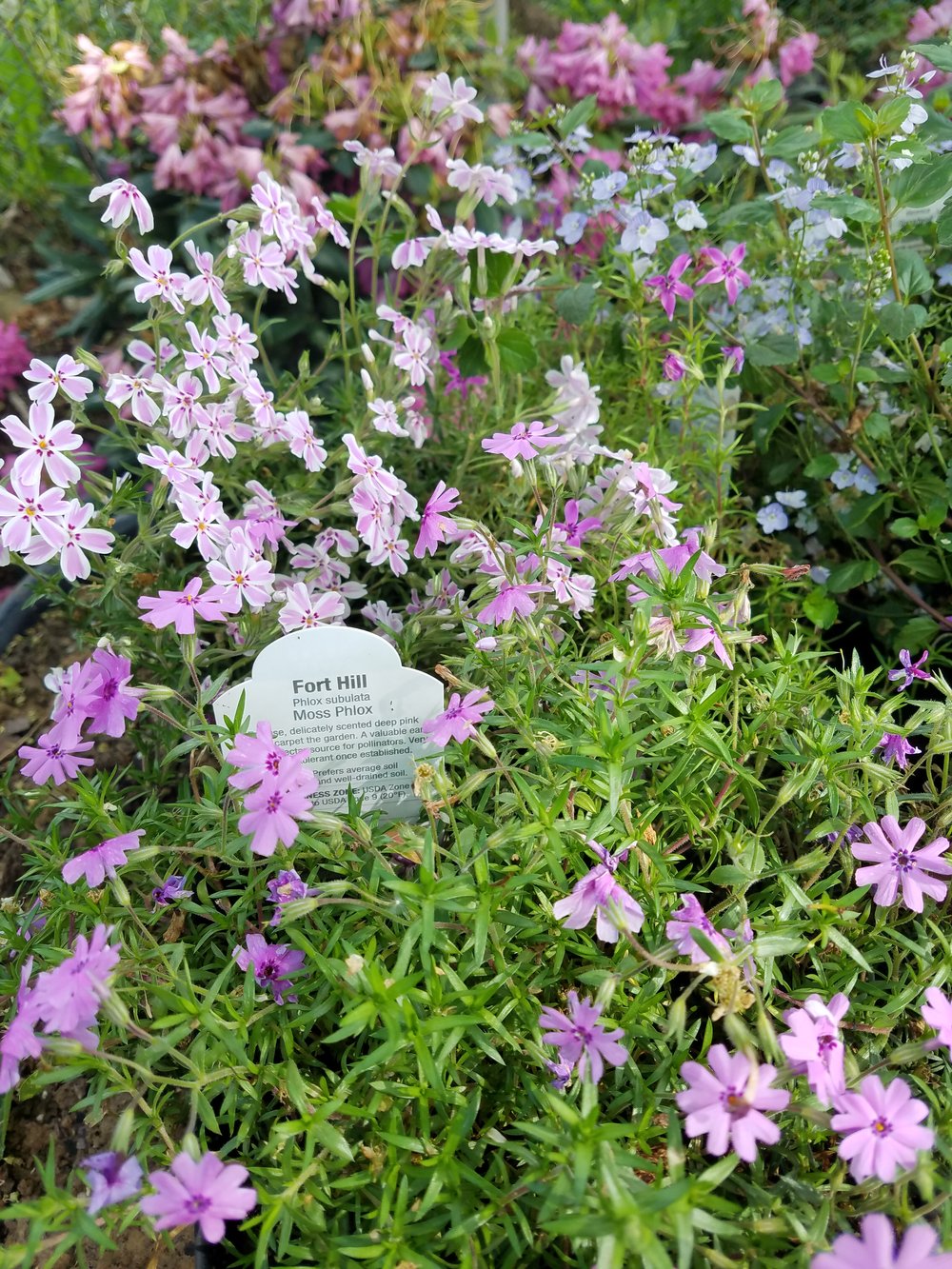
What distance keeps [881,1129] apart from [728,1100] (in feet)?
0.43

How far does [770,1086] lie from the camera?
30.4 inches

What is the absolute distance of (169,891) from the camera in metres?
1.07

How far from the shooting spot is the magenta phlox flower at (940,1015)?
2.73ft

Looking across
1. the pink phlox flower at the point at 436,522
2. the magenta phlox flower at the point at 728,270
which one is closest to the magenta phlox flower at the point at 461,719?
the pink phlox flower at the point at 436,522

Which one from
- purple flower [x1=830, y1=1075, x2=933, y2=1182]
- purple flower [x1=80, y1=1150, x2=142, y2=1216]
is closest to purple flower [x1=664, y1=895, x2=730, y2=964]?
purple flower [x1=830, y1=1075, x2=933, y2=1182]

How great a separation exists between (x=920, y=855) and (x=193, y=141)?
2.30m

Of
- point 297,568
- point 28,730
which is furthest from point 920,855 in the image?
point 28,730

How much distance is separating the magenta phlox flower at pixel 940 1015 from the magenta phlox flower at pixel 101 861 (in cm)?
74

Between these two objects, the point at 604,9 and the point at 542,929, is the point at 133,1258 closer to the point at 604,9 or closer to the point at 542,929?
the point at 542,929

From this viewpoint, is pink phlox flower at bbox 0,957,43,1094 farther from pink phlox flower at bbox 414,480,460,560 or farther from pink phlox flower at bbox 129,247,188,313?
pink phlox flower at bbox 129,247,188,313

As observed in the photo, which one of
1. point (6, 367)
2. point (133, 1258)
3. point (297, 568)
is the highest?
point (297, 568)

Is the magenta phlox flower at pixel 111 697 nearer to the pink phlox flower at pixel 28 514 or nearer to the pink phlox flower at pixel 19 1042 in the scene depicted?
the pink phlox flower at pixel 28 514

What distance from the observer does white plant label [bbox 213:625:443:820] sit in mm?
1109

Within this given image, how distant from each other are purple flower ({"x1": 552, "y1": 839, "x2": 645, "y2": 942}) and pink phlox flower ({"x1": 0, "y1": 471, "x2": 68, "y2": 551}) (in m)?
0.67
